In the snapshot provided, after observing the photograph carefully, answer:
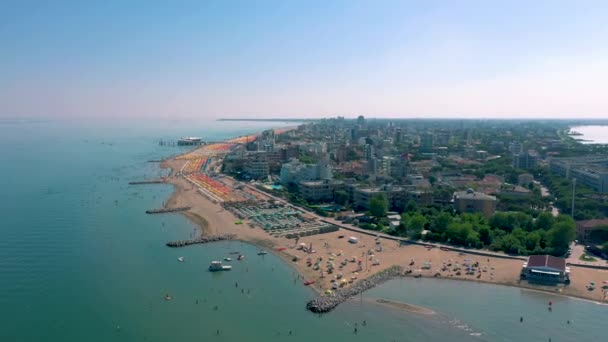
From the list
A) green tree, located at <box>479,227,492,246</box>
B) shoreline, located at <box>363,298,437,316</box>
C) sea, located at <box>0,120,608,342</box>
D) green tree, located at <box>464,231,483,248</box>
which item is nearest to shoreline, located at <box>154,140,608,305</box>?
sea, located at <box>0,120,608,342</box>

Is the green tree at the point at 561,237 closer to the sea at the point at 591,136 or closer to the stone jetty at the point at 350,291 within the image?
the stone jetty at the point at 350,291

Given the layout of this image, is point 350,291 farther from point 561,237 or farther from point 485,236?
point 561,237

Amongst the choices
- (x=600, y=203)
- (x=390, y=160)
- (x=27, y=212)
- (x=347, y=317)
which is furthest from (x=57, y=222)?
(x=600, y=203)

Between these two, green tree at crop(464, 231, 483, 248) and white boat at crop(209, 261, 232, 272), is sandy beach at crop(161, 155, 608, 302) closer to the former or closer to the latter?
green tree at crop(464, 231, 483, 248)

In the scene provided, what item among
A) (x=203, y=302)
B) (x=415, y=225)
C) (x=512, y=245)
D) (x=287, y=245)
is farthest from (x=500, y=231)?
(x=203, y=302)

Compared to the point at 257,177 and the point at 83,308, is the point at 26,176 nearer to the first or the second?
the point at 257,177

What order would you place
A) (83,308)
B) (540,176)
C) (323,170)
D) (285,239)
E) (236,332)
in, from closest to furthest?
1. (236,332)
2. (83,308)
3. (285,239)
4. (323,170)
5. (540,176)

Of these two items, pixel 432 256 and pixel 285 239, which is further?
pixel 285 239

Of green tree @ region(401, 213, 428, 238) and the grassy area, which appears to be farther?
green tree @ region(401, 213, 428, 238)

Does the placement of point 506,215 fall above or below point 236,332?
above
